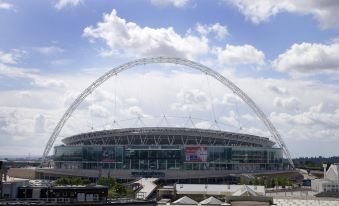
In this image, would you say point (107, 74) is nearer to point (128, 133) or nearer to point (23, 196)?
point (128, 133)

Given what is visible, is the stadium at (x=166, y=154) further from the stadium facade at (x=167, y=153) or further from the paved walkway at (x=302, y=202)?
the paved walkway at (x=302, y=202)

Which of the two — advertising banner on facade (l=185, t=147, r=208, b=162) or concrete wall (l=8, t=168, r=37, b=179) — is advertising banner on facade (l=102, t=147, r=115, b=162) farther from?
concrete wall (l=8, t=168, r=37, b=179)

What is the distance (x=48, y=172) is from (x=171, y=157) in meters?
43.1

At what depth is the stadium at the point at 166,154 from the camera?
162m

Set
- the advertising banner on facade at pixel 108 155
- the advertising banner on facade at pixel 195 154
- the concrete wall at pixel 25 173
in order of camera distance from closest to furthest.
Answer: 1. the advertising banner on facade at pixel 195 154
2. the advertising banner on facade at pixel 108 155
3. the concrete wall at pixel 25 173

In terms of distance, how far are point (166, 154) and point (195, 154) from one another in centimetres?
912

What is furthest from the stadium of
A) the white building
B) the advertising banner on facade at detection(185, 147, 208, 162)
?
the white building

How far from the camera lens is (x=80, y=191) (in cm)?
7131

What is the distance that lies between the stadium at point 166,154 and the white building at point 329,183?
33967mm

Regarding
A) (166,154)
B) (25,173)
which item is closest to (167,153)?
(166,154)

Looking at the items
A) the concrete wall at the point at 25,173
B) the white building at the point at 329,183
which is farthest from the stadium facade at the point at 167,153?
the white building at the point at 329,183

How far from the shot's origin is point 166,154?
164 metres

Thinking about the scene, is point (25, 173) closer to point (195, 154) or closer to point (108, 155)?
point (108, 155)

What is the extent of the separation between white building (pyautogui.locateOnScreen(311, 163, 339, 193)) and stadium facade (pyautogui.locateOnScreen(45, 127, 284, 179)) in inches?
1350
